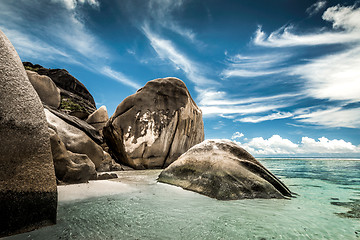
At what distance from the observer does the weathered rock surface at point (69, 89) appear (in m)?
13.2

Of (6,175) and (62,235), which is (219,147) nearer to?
(62,235)

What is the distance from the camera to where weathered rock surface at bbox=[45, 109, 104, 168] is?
644cm

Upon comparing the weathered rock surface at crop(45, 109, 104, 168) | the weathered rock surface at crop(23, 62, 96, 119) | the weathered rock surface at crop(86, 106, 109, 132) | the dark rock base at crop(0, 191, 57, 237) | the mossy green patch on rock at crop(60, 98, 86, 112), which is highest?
the weathered rock surface at crop(23, 62, 96, 119)

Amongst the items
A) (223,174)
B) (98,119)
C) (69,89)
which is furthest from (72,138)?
(69,89)

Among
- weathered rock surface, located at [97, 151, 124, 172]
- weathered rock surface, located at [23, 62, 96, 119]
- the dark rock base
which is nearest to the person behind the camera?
the dark rock base

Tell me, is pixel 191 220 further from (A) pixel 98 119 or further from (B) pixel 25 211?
(A) pixel 98 119

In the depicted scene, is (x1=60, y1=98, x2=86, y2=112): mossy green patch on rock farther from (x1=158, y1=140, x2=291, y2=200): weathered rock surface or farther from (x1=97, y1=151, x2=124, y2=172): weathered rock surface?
(x1=158, y1=140, x2=291, y2=200): weathered rock surface

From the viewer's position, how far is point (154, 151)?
11.2 metres

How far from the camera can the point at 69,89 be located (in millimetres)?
15961

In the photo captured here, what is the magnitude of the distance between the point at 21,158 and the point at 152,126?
9187 mm

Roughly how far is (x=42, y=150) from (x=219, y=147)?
4.27 m

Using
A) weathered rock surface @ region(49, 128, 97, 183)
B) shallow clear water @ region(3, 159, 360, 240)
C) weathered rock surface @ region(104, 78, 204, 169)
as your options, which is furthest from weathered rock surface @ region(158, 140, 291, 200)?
weathered rock surface @ region(104, 78, 204, 169)

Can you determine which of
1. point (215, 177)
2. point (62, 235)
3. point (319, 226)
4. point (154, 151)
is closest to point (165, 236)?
point (62, 235)

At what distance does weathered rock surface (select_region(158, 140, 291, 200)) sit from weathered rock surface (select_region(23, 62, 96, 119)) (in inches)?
408
